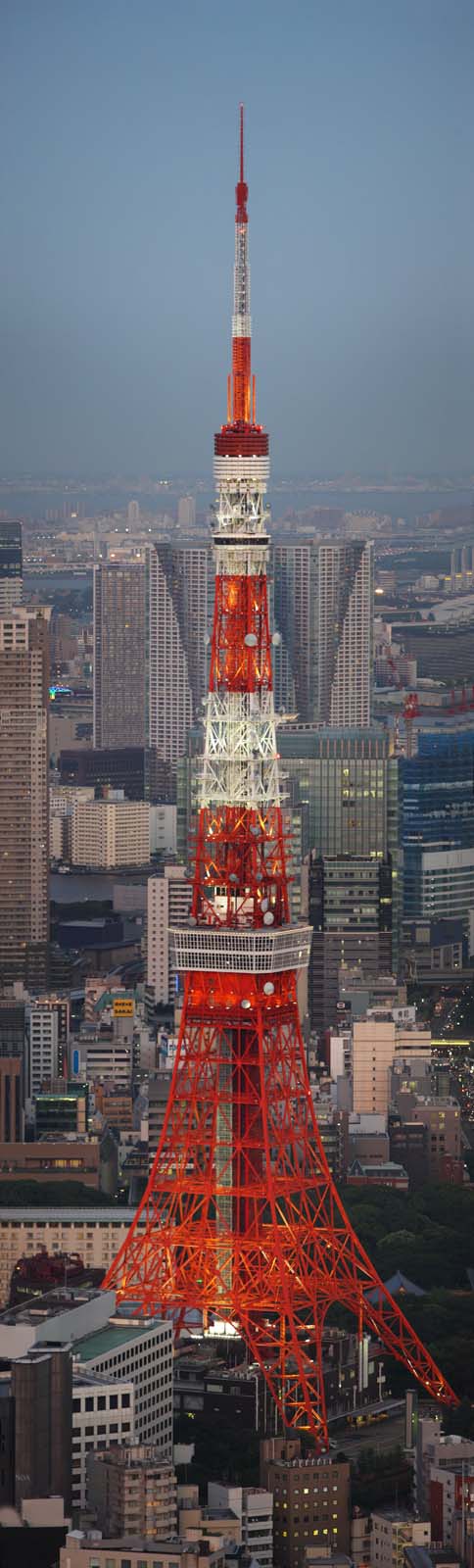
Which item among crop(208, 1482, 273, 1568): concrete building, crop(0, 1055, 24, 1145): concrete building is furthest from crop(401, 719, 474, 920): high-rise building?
crop(208, 1482, 273, 1568): concrete building

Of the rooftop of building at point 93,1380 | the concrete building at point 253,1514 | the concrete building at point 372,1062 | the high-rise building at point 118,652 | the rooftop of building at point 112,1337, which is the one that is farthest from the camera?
the high-rise building at point 118,652

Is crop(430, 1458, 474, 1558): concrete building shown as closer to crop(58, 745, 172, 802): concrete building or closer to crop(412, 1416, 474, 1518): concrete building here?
crop(412, 1416, 474, 1518): concrete building

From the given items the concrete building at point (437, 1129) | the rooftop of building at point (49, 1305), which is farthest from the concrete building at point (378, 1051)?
the rooftop of building at point (49, 1305)

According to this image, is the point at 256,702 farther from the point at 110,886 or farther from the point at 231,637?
the point at 110,886

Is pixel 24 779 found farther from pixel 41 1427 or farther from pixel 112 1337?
pixel 41 1427

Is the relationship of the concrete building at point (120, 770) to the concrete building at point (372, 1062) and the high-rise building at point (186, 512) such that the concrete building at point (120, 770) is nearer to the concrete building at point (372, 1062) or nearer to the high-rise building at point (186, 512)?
the high-rise building at point (186, 512)

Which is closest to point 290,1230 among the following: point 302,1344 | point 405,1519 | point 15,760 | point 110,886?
point 302,1344

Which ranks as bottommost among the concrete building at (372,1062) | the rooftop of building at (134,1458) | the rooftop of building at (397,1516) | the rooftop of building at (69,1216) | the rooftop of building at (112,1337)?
the rooftop of building at (397,1516)
